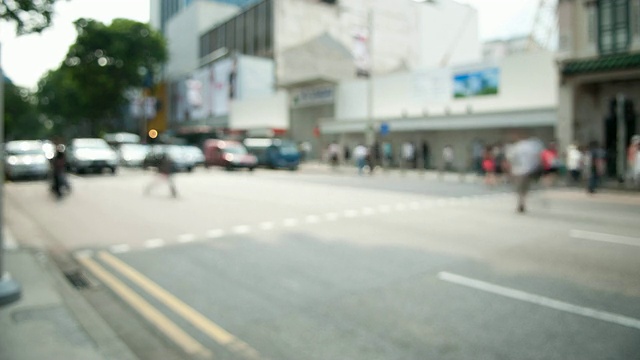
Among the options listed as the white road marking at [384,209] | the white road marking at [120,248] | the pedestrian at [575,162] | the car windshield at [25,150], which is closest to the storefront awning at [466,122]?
the pedestrian at [575,162]

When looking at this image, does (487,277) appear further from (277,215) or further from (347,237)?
(277,215)

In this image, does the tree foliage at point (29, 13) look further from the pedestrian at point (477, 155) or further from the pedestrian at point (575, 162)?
the pedestrian at point (477, 155)

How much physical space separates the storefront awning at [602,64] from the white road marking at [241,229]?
16.8m

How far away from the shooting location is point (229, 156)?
28.7 meters

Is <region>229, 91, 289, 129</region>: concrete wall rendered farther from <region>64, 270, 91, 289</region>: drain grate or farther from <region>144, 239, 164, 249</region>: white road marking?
<region>64, 270, 91, 289</region>: drain grate

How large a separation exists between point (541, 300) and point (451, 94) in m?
25.2

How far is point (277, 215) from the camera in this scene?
10758 mm

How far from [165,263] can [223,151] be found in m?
23.3

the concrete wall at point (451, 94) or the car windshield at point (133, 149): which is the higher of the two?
the concrete wall at point (451, 94)

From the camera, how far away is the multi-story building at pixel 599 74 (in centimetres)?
1952

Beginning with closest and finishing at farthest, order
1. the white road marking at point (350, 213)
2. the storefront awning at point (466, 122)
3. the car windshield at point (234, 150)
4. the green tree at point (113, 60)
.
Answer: the white road marking at point (350, 213), the storefront awning at point (466, 122), the car windshield at point (234, 150), the green tree at point (113, 60)

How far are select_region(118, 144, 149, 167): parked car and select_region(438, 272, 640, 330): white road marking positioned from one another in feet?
96.3

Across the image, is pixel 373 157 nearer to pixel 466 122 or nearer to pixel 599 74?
pixel 466 122

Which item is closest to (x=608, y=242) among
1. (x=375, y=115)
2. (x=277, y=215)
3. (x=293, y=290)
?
(x=293, y=290)
